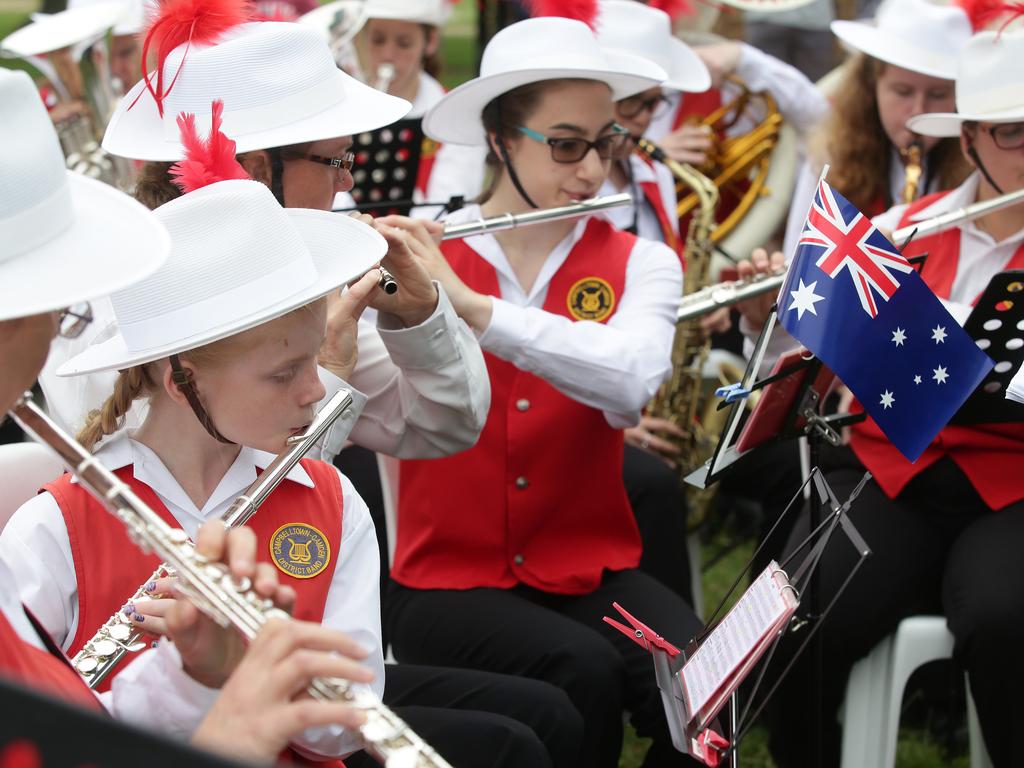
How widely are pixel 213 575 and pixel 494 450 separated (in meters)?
1.47

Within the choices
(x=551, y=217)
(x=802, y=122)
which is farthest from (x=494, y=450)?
(x=802, y=122)

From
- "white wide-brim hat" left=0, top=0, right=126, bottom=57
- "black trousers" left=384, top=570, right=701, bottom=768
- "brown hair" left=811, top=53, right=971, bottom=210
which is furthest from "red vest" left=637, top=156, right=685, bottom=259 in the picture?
"white wide-brim hat" left=0, top=0, right=126, bottom=57

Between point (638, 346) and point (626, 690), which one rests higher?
point (638, 346)

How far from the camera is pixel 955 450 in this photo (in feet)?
8.91

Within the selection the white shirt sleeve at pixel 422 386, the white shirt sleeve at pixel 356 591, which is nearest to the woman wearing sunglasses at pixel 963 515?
the white shirt sleeve at pixel 422 386

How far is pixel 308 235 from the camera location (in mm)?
1926

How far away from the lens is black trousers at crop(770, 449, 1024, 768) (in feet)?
8.00

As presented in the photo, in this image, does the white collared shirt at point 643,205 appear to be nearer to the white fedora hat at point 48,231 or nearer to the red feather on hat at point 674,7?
the red feather on hat at point 674,7

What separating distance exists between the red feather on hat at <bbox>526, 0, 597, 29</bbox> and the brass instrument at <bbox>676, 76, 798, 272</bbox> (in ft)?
4.94

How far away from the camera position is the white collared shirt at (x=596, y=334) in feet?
8.33

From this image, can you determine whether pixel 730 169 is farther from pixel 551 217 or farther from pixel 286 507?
pixel 286 507

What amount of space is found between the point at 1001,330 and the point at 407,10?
323 cm

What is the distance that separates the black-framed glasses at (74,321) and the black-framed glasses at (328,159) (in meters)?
0.53

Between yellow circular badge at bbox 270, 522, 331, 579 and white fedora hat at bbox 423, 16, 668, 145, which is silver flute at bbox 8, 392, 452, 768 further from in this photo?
white fedora hat at bbox 423, 16, 668, 145
